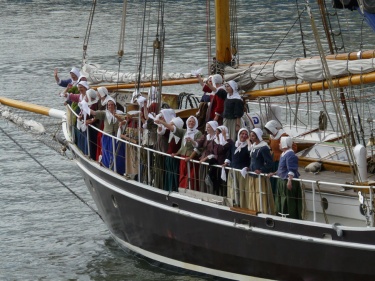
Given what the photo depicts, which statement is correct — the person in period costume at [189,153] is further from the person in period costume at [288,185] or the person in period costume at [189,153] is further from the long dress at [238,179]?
the person in period costume at [288,185]

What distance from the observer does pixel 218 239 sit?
1888 centimetres

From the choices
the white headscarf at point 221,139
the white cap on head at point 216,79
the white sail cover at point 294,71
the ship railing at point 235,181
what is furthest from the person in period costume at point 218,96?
the white headscarf at point 221,139

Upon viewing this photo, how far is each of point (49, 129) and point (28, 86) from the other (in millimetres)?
16640

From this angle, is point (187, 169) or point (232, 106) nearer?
point (187, 169)

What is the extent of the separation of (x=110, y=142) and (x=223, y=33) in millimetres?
3097

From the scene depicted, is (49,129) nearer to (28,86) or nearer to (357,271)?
(357,271)

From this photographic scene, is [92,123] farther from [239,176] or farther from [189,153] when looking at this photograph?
[239,176]

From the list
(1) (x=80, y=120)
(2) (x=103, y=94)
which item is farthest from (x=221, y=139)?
(1) (x=80, y=120)

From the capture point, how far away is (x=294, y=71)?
19.8 m

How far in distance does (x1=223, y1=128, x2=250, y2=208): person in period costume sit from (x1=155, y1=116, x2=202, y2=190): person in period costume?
84cm

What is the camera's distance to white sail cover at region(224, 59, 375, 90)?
18.7 m

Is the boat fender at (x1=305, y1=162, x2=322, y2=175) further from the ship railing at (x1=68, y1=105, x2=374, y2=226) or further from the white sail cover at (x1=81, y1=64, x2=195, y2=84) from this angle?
the white sail cover at (x1=81, y1=64, x2=195, y2=84)

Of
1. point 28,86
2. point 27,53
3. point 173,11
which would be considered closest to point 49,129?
point 28,86

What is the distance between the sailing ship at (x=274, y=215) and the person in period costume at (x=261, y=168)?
0.15 m
